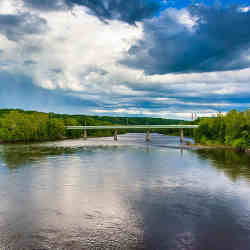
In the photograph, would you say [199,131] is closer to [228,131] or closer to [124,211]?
[228,131]

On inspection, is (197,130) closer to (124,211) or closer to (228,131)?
(228,131)

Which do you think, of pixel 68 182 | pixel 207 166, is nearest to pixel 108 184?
pixel 68 182

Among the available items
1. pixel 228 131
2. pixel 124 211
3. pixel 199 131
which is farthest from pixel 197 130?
pixel 124 211

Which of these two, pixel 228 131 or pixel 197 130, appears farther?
pixel 197 130

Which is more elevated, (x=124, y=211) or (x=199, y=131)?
(x=199, y=131)

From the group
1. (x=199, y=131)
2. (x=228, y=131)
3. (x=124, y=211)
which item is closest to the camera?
(x=124, y=211)

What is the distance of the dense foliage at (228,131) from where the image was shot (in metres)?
76.5

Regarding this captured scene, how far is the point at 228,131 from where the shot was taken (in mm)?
87000

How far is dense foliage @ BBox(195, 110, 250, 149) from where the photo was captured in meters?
76.5

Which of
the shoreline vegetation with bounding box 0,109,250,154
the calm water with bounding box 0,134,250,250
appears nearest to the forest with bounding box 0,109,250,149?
the shoreline vegetation with bounding box 0,109,250,154

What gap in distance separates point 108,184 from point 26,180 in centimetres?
1117

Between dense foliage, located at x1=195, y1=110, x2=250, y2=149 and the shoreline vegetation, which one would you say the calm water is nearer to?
dense foliage, located at x1=195, y1=110, x2=250, y2=149

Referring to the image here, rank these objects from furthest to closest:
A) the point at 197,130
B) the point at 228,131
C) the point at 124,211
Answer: the point at 197,130, the point at 228,131, the point at 124,211

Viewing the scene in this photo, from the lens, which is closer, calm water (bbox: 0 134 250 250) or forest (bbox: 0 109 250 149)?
calm water (bbox: 0 134 250 250)
